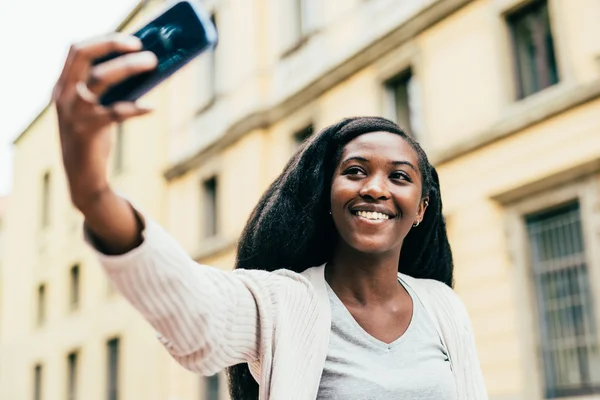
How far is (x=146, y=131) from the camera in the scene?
18359mm

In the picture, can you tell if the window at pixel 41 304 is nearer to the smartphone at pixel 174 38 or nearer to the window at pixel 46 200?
the window at pixel 46 200

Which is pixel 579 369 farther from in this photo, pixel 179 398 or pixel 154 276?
pixel 179 398

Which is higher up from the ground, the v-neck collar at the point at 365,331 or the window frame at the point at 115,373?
the v-neck collar at the point at 365,331

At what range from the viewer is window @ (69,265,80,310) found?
68.1 ft

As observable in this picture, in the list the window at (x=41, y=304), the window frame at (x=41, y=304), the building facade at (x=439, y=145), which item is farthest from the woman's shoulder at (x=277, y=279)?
the window at (x=41, y=304)

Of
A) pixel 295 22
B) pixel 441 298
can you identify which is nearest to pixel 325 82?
pixel 295 22

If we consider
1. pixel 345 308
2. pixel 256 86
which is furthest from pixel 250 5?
pixel 345 308

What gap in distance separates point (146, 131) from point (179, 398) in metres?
6.17

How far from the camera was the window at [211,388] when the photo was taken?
1450 cm

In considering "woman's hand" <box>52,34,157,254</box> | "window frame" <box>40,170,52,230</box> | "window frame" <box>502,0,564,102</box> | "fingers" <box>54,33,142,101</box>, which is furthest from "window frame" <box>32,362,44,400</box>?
"fingers" <box>54,33,142,101</box>

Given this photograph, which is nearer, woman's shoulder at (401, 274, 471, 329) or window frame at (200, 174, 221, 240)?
woman's shoulder at (401, 274, 471, 329)

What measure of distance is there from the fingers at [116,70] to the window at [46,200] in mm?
23634

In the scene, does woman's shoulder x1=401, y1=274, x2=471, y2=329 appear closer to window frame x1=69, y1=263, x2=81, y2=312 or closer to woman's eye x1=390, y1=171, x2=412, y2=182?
woman's eye x1=390, y1=171, x2=412, y2=182

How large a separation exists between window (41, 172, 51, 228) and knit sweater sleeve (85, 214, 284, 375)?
76.2 feet
